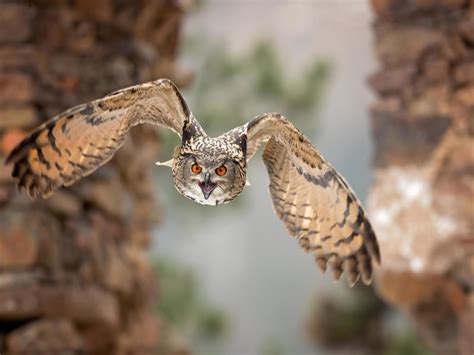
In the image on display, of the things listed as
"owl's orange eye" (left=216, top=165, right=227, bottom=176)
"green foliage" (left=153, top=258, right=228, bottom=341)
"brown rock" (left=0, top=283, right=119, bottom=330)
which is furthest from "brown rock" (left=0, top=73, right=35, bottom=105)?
"green foliage" (left=153, top=258, right=228, bottom=341)

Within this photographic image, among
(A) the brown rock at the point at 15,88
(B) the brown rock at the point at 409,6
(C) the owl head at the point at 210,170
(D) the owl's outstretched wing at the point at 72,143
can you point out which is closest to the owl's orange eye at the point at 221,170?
(C) the owl head at the point at 210,170

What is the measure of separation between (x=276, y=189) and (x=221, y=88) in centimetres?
721

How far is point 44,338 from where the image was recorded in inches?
137

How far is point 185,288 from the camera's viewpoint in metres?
9.49

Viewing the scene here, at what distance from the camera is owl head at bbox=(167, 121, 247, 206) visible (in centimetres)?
165

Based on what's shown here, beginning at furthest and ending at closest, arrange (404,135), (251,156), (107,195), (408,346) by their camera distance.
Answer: (408,346), (404,135), (107,195), (251,156)

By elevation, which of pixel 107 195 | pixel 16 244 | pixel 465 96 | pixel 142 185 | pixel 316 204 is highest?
pixel 465 96

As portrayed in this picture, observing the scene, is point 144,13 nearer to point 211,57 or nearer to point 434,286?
point 434,286

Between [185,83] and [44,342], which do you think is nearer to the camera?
[44,342]

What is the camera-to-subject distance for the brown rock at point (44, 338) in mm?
3438

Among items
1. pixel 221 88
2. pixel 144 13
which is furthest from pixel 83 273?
pixel 221 88

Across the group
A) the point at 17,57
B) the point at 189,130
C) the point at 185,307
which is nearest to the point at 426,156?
the point at 17,57

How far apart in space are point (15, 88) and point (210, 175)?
2.24 m

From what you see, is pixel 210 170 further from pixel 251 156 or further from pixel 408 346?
pixel 408 346
